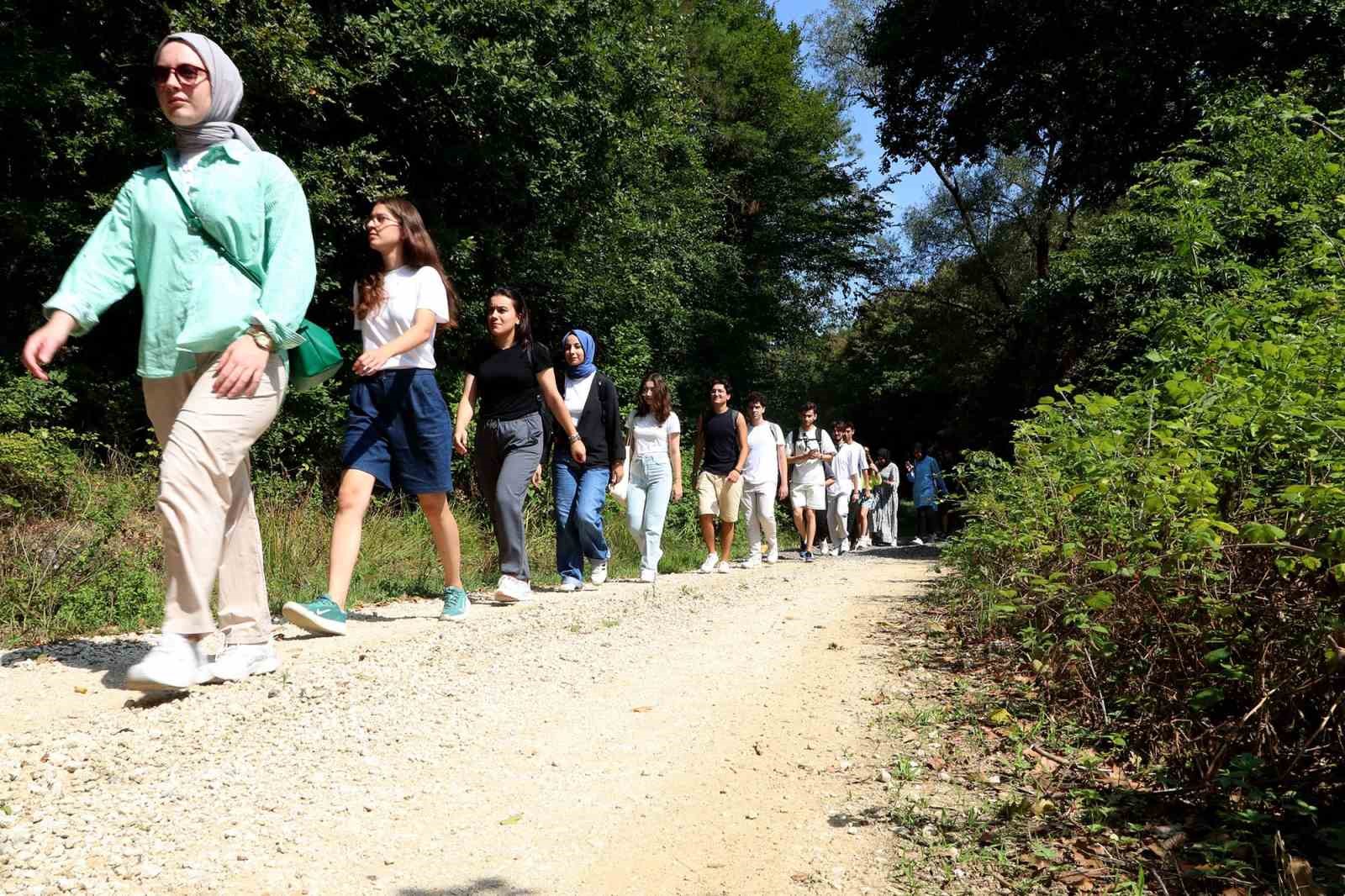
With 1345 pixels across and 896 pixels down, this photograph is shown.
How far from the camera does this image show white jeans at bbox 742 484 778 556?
1281 cm

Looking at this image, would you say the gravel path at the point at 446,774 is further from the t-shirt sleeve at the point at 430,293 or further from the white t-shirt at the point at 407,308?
the t-shirt sleeve at the point at 430,293

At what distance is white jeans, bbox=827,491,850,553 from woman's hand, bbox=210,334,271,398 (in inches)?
511

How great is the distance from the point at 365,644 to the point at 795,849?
2.79 m

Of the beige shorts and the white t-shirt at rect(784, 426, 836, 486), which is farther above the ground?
the white t-shirt at rect(784, 426, 836, 486)

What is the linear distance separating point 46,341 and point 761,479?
971 centimetres

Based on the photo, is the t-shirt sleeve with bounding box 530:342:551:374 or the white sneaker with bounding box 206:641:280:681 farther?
the t-shirt sleeve with bounding box 530:342:551:374

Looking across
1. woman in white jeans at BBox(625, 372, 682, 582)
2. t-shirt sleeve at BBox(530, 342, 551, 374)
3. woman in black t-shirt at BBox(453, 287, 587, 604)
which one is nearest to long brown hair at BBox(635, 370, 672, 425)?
woman in white jeans at BBox(625, 372, 682, 582)

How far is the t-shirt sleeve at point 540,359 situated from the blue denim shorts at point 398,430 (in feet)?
6.36

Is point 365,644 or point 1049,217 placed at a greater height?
point 1049,217

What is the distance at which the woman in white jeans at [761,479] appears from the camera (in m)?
12.8

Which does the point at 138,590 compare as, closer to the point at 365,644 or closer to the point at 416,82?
the point at 365,644

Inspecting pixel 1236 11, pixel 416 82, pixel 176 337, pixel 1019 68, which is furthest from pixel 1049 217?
pixel 176 337

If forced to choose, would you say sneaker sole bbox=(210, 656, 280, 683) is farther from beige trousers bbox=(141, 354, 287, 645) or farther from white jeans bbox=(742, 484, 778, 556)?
white jeans bbox=(742, 484, 778, 556)

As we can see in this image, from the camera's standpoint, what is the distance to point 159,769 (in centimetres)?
326
